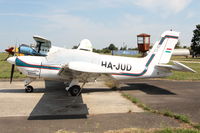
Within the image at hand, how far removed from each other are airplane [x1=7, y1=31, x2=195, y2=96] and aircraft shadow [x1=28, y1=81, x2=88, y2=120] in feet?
2.44

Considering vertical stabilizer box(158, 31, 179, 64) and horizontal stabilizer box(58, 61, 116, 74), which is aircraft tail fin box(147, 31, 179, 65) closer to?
vertical stabilizer box(158, 31, 179, 64)

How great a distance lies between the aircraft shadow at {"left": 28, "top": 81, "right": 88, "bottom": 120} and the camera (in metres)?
6.28

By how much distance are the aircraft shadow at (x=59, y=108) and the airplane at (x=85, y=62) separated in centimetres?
74

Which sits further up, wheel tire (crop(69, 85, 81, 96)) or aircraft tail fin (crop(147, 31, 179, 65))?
aircraft tail fin (crop(147, 31, 179, 65))

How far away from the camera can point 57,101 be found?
27.0ft

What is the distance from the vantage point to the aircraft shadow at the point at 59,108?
6.28 m

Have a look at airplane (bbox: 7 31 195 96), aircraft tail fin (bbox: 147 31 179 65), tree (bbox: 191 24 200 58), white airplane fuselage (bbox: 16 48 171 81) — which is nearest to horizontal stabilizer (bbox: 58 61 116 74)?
Answer: airplane (bbox: 7 31 195 96)

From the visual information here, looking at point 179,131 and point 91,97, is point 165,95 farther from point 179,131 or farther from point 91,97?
point 179,131

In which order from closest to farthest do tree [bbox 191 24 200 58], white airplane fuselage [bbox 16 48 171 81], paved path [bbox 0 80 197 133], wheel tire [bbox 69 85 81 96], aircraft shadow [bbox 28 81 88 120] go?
paved path [bbox 0 80 197 133], aircraft shadow [bbox 28 81 88 120], wheel tire [bbox 69 85 81 96], white airplane fuselage [bbox 16 48 171 81], tree [bbox 191 24 200 58]

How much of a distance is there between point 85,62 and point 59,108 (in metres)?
3.07

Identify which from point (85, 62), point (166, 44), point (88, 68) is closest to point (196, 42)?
point (166, 44)

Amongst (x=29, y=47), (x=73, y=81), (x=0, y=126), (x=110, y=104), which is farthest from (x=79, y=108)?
(x=29, y=47)

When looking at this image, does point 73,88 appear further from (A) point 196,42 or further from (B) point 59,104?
(A) point 196,42

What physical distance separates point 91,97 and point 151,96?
3.10 meters
